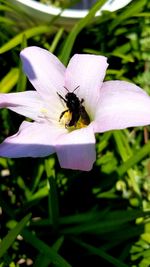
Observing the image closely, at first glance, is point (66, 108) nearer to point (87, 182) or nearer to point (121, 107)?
point (121, 107)

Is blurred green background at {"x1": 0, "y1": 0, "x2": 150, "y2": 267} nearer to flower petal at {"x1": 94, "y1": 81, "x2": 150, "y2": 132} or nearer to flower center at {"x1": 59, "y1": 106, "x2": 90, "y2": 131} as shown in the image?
flower center at {"x1": 59, "y1": 106, "x2": 90, "y2": 131}

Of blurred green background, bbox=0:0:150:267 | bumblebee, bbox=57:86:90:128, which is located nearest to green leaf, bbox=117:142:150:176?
blurred green background, bbox=0:0:150:267

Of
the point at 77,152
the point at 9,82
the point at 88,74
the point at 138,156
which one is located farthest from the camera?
the point at 9,82

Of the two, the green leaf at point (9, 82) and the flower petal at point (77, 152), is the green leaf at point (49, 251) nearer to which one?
the flower petal at point (77, 152)

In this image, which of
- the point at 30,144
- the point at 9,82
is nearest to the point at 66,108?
the point at 30,144

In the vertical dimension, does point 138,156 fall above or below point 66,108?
below

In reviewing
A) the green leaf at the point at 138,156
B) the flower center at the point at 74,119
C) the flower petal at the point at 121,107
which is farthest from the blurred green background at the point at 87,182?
the flower petal at the point at 121,107
